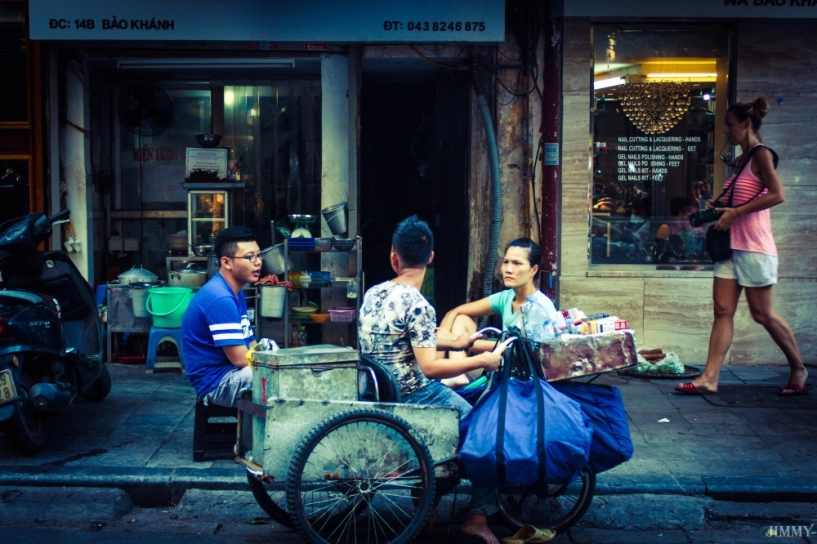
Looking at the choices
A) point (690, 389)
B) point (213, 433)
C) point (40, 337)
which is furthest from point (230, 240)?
point (690, 389)

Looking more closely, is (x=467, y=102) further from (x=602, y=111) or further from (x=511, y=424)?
(x=511, y=424)

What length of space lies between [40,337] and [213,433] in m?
1.23

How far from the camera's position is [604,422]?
4.48 meters

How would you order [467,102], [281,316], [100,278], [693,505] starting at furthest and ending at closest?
[100,278]
[467,102]
[281,316]
[693,505]

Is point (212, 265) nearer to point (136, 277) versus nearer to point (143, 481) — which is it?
point (136, 277)

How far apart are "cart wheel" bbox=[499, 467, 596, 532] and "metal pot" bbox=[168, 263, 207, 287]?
4550 mm

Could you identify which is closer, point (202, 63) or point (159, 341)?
point (159, 341)

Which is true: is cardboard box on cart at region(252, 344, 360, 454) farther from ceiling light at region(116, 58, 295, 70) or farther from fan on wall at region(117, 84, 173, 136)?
fan on wall at region(117, 84, 173, 136)

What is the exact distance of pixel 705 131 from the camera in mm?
8469

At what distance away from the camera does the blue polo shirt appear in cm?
512

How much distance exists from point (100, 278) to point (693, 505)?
6.40 meters

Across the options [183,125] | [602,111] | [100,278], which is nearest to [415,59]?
[602,111]

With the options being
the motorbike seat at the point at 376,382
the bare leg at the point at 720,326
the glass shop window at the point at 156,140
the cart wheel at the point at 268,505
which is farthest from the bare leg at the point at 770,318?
the glass shop window at the point at 156,140

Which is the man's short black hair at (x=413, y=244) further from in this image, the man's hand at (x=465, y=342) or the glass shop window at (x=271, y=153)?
the glass shop window at (x=271, y=153)
